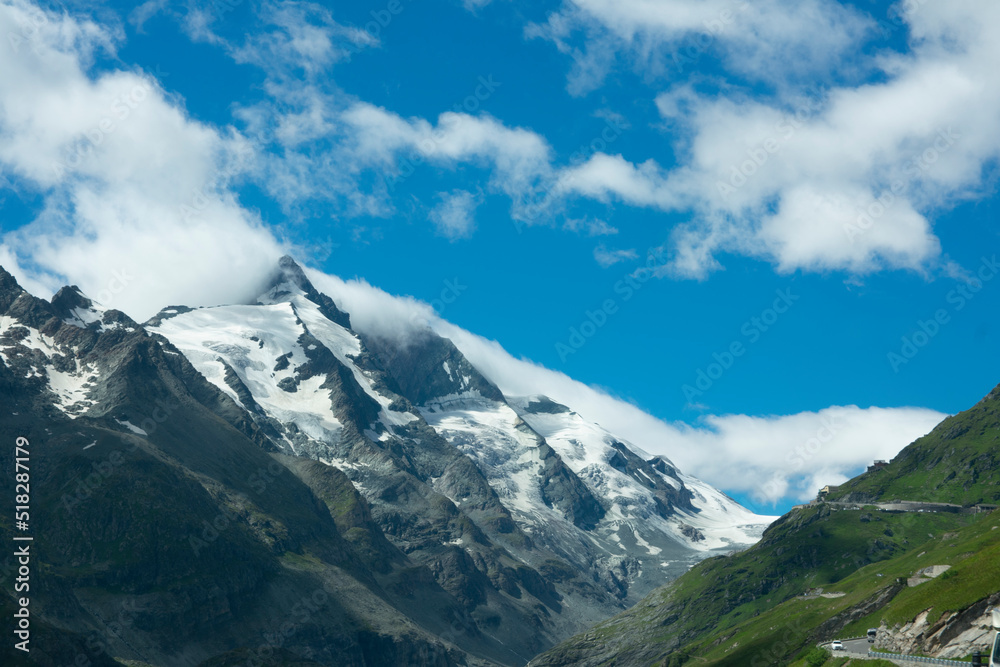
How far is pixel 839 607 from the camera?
196 m

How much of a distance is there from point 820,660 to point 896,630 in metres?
8.60

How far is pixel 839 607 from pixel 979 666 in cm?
15729

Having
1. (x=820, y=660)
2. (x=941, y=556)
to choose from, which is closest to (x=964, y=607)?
(x=820, y=660)

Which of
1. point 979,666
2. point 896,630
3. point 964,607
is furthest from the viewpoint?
point 896,630

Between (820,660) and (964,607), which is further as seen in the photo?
(820,660)

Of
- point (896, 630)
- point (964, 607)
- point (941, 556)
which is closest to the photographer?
point (964, 607)

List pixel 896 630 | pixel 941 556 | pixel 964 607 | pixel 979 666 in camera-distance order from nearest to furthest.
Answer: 1. pixel 979 666
2. pixel 964 607
3. pixel 896 630
4. pixel 941 556

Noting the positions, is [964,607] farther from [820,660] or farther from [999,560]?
[820,660]

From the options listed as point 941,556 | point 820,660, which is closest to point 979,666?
point 820,660

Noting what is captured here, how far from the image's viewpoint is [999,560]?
86125 mm

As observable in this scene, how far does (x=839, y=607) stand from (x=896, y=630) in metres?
113

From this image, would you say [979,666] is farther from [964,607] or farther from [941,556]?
[941,556]

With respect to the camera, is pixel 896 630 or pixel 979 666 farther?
pixel 896 630

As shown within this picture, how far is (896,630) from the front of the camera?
3637 inches
